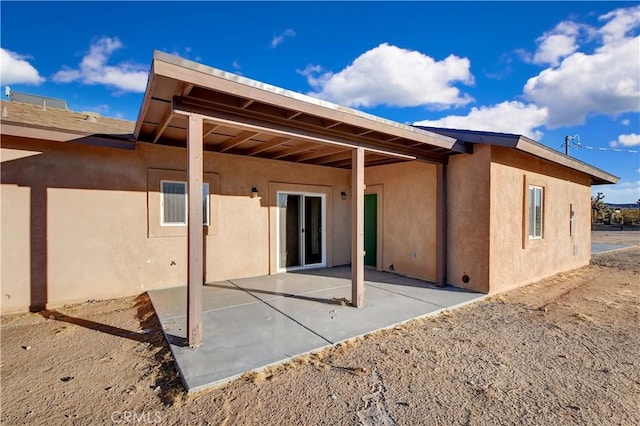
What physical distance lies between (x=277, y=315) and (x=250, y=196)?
3.72 metres

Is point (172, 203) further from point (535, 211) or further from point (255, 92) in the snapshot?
point (535, 211)

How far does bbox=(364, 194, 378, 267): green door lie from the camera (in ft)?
29.7

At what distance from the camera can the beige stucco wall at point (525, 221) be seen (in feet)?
21.4

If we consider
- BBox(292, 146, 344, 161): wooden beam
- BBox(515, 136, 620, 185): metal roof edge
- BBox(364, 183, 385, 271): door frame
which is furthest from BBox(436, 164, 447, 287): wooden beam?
BBox(292, 146, 344, 161): wooden beam

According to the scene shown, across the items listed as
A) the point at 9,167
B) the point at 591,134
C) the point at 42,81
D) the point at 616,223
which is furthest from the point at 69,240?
the point at 616,223

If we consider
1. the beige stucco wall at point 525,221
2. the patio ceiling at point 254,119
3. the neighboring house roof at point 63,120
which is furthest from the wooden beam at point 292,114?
the beige stucco wall at point 525,221

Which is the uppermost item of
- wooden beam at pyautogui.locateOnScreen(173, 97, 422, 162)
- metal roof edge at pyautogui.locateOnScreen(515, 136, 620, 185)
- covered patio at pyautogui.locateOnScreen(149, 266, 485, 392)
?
metal roof edge at pyautogui.locateOnScreen(515, 136, 620, 185)

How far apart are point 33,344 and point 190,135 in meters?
3.57

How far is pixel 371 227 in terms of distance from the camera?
925 cm

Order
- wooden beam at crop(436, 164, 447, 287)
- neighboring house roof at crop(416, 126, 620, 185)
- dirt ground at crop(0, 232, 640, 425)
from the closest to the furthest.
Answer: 1. dirt ground at crop(0, 232, 640, 425)
2. neighboring house roof at crop(416, 126, 620, 185)
3. wooden beam at crop(436, 164, 447, 287)

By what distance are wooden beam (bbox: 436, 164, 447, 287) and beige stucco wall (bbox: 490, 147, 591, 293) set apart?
0.99m

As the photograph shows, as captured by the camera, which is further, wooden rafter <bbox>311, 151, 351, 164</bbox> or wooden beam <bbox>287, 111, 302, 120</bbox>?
wooden rafter <bbox>311, 151, 351, 164</bbox>

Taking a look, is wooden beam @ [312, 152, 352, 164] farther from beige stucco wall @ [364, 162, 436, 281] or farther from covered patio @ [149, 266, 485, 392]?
covered patio @ [149, 266, 485, 392]

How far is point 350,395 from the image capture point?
285 cm
